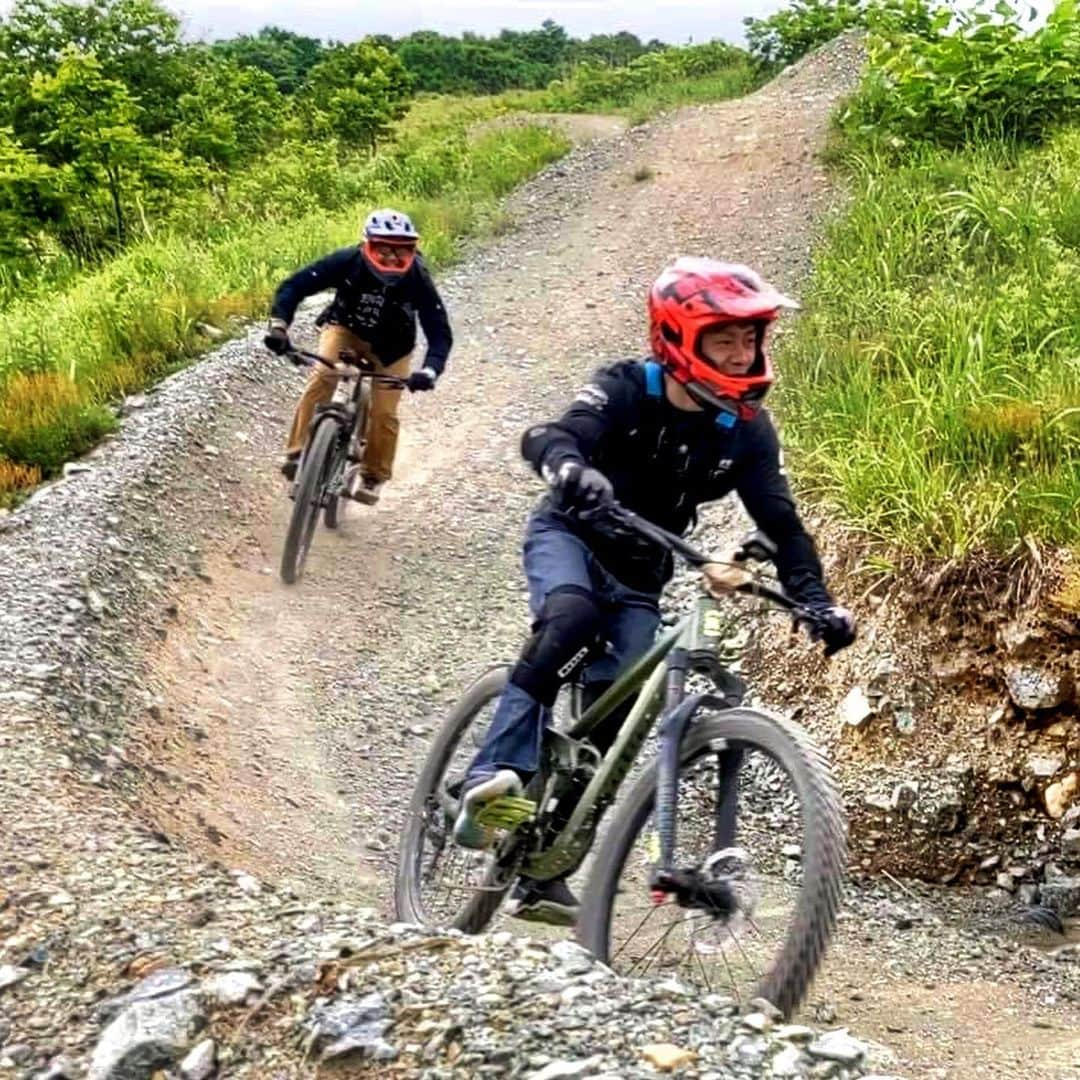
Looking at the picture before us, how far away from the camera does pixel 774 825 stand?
3.94 metres

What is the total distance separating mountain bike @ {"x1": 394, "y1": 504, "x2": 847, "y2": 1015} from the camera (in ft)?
11.4

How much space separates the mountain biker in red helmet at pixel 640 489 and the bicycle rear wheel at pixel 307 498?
3.89 m

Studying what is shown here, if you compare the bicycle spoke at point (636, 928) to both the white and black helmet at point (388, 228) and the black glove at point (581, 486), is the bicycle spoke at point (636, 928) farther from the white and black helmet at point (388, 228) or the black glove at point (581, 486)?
the white and black helmet at point (388, 228)

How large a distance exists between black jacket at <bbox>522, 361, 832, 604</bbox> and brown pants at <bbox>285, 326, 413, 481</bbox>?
4491 millimetres

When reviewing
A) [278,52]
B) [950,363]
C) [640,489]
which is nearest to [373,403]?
[950,363]

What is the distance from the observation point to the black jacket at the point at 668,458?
4.15 meters

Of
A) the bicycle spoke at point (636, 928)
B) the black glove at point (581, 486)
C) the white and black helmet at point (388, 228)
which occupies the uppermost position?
the white and black helmet at point (388, 228)

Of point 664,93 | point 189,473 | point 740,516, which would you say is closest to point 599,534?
point 740,516

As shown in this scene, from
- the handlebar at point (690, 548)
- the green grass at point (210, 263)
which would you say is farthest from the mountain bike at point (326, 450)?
the handlebar at point (690, 548)

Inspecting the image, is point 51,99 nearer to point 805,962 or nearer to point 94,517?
point 94,517

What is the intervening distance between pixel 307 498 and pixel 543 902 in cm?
422

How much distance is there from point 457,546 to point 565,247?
8174 mm

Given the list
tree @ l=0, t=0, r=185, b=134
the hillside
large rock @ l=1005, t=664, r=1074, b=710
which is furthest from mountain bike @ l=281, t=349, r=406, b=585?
tree @ l=0, t=0, r=185, b=134

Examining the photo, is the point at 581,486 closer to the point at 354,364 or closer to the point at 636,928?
the point at 636,928
